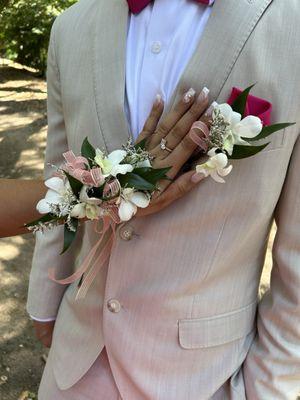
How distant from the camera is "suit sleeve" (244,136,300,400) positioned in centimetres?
131

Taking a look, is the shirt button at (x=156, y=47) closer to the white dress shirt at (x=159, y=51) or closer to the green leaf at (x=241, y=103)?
the white dress shirt at (x=159, y=51)

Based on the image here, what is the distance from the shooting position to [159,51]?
1.28 m

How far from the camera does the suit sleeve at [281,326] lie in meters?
1.31

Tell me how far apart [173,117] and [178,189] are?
0.16 metres

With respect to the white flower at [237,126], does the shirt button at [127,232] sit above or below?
below

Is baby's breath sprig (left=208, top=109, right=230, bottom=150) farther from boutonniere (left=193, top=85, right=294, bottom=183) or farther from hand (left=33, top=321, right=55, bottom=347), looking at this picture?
hand (left=33, top=321, right=55, bottom=347)

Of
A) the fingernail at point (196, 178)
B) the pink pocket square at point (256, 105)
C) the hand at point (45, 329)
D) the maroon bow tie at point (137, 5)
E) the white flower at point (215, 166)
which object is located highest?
the maroon bow tie at point (137, 5)

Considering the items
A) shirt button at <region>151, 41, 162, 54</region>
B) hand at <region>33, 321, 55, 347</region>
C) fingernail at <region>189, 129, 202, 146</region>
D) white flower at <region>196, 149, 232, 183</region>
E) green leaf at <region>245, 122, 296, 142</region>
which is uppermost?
shirt button at <region>151, 41, 162, 54</region>

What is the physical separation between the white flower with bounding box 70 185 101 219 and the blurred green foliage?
283 inches

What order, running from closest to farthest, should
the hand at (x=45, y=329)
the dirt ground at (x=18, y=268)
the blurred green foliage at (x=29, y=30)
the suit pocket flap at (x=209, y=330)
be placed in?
the suit pocket flap at (x=209, y=330)
the hand at (x=45, y=329)
the dirt ground at (x=18, y=268)
the blurred green foliage at (x=29, y=30)

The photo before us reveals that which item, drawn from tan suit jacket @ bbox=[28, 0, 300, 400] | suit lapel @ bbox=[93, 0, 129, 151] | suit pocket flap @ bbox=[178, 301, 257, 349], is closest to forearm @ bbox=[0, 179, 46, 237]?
tan suit jacket @ bbox=[28, 0, 300, 400]

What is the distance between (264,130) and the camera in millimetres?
1096

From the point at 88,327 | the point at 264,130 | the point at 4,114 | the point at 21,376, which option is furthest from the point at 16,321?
the point at 4,114

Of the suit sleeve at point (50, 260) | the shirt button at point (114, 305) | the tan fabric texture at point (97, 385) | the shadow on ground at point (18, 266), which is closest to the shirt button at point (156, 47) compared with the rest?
the suit sleeve at point (50, 260)
